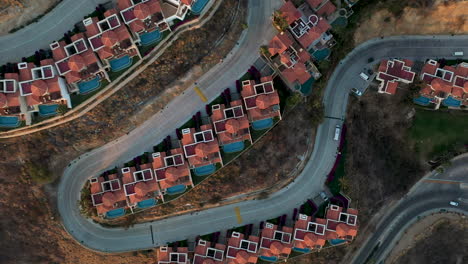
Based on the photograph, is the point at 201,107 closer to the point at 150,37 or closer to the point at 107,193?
the point at 150,37

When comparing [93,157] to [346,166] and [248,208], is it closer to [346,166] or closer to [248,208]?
[248,208]

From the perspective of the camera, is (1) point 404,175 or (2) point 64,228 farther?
(1) point 404,175

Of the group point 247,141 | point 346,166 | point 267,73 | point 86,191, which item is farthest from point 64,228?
point 346,166

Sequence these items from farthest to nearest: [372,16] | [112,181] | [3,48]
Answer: [372,16], [112,181], [3,48]

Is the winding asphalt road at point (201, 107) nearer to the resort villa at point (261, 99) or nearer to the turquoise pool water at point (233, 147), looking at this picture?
the resort villa at point (261, 99)

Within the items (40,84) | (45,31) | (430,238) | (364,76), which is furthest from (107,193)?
(430,238)

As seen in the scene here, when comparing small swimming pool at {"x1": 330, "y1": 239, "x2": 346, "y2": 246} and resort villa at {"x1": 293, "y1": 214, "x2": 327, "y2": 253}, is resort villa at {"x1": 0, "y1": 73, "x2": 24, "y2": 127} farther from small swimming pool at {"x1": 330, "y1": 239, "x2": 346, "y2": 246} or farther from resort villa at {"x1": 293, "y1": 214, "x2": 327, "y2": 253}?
small swimming pool at {"x1": 330, "y1": 239, "x2": 346, "y2": 246}
